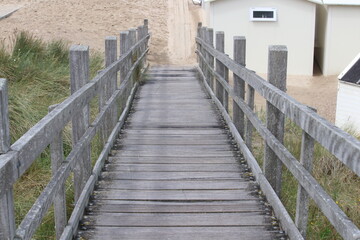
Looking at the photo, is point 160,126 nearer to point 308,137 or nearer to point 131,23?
point 308,137

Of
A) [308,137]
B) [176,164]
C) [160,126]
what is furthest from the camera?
[160,126]

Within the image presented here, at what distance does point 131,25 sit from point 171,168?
24.6 meters

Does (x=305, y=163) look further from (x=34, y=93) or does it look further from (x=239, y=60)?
(x=34, y=93)

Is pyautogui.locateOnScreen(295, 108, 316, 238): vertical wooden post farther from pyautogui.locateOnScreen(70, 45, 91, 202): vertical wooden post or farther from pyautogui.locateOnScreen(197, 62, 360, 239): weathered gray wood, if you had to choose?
pyautogui.locateOnScreen(70, 45, 91, 202): vertical wooden post

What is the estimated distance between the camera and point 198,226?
179 inches

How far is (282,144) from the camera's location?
474 centimetres

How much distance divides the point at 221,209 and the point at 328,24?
19376 mm

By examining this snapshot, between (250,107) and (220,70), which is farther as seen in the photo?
(220,70)

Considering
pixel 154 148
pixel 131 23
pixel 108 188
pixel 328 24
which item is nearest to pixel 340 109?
pixel 328 24

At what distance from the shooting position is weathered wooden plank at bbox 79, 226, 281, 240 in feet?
A: 14.2

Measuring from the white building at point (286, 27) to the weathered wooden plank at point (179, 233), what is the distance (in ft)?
61.8

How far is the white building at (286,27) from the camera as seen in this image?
2292 cm

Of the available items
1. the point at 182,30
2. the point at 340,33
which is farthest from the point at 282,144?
the point at 182,30

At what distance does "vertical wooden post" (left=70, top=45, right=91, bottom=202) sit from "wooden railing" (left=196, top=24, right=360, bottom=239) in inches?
57.8
